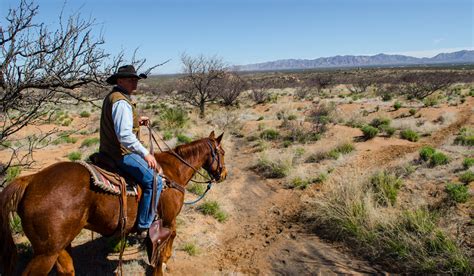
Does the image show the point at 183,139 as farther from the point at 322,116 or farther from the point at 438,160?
the point at 438,160

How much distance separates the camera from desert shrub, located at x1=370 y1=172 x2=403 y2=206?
827cm

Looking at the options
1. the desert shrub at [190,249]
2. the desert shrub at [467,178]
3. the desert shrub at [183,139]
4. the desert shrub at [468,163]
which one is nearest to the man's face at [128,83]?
the desert shrub at [190,249]

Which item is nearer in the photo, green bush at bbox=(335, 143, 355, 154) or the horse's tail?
the horse's tail

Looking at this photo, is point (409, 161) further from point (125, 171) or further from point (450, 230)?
point (125, 171)

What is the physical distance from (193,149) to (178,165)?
44cm

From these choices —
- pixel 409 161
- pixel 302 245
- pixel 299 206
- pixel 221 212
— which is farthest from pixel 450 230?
pixel 409 161

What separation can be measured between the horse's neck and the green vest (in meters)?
1.01

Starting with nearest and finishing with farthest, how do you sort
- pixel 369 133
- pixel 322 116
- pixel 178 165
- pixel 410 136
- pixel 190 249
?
1. pixel 178 165
2. pixel 190 249
3. pixel 410 136
4. pixel 369 133
5. pixel 322 116

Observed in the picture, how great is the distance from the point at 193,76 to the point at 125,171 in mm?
20283

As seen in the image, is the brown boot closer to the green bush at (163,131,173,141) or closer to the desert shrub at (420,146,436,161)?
the desert shrub at (420,146,436,161)

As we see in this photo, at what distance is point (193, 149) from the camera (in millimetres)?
6203

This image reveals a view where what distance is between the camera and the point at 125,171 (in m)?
4.86

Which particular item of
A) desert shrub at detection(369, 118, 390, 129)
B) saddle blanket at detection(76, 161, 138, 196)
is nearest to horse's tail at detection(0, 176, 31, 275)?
saddle blanket at detection(76, 161, 138, 196)

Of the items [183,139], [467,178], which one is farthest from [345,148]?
[183,139]
